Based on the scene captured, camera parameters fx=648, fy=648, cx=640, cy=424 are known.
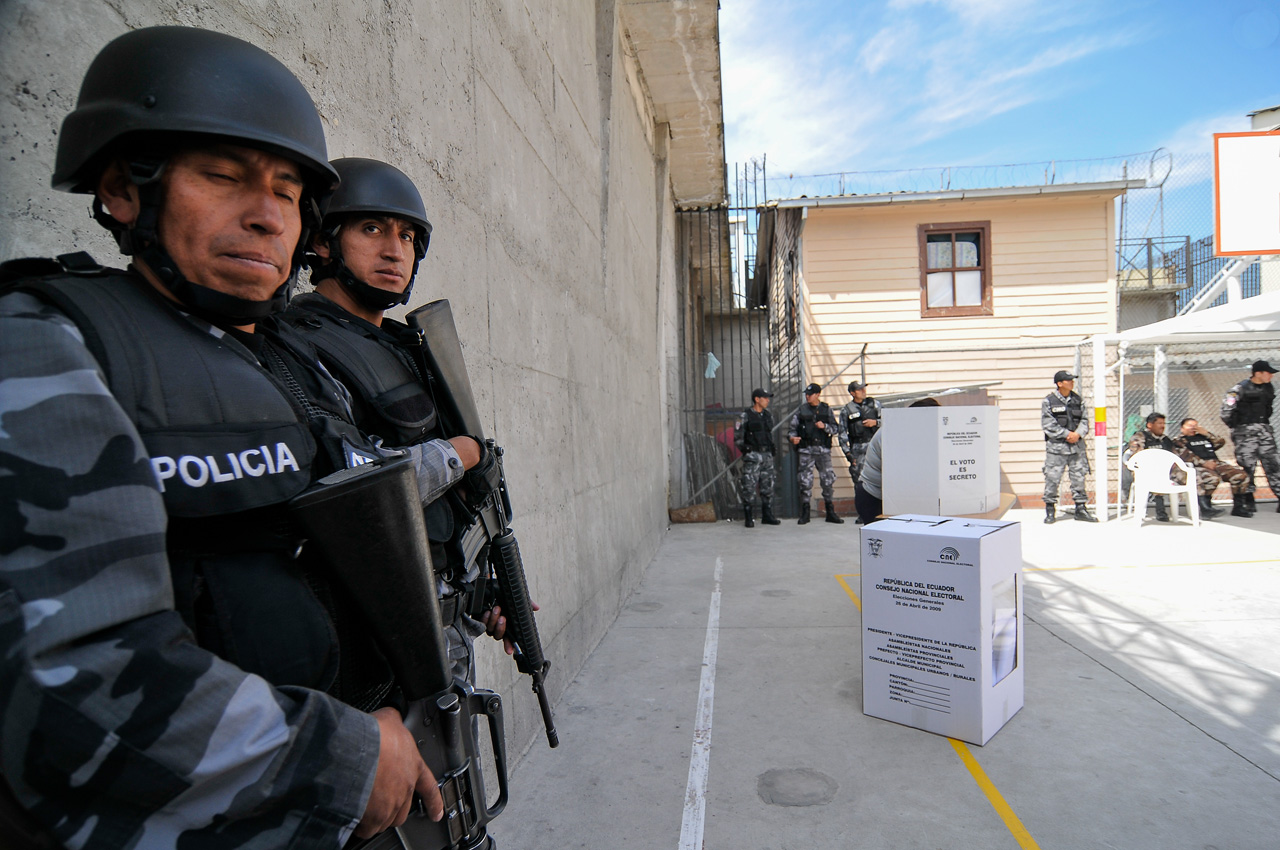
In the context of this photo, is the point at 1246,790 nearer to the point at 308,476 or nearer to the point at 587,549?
the point at 587,549

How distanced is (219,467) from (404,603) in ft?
0.99

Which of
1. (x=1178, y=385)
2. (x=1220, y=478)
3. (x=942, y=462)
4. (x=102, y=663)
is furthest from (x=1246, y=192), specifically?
(x=102, y=663)

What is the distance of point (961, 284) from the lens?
10594 millimetres

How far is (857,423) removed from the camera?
9.55 m

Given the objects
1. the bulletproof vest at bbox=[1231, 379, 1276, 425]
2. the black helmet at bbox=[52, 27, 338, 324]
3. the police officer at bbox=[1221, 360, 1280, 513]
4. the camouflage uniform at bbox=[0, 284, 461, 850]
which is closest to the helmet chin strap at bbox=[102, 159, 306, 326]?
the black helmet at bbox=[52, 27, 338, 324]

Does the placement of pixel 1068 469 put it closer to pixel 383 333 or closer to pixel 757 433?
pixel 757 433

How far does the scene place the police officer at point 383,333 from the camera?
4.32 ft

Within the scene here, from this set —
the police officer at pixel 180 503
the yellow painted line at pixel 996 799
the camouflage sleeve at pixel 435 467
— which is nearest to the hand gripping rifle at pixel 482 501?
the camouflage sleeve at pixel 435 467

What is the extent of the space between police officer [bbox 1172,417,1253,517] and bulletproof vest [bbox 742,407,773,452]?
5.58 meters

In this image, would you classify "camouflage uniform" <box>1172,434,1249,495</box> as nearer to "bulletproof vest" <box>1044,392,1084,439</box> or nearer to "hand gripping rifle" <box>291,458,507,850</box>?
"bulletproof vest" <box>1044,392,1084,439</box>

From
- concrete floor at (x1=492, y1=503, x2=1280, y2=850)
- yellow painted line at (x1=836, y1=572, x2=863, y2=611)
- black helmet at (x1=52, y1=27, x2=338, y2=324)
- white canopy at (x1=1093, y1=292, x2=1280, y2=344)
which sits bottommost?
yellow painted line at (x1=836, y1=572, x2=863, y2=611)

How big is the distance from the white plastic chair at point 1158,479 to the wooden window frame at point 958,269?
326 centimetres

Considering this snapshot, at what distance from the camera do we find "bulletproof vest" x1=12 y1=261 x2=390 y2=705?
725 millimetres

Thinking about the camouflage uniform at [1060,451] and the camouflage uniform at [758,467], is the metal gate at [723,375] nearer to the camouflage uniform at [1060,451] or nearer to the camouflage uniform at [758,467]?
the camouflage uniform at [758,467]
